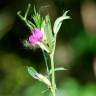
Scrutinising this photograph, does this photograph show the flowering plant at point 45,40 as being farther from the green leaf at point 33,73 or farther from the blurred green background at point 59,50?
the blurred green background at point 59,50

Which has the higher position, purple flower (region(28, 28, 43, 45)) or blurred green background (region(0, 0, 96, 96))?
purple flower (region(28, 28, 43, 45))

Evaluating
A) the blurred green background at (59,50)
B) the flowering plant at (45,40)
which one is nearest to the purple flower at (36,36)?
the flowering plant at (45,40)

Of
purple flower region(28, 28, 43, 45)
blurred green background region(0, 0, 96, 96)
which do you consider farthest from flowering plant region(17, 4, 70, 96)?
blurred green background region(0, 0, 96, 96)

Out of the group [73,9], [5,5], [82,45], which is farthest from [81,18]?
[5,5]

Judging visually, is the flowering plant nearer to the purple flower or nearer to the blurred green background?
the purple flower

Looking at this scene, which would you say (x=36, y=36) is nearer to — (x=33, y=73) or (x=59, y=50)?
(x=33, y=73)

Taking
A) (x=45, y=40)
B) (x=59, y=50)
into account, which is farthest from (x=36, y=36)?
(x=59, y=50)

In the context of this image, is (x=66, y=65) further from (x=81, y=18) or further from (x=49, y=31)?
(x=49, y=31)
